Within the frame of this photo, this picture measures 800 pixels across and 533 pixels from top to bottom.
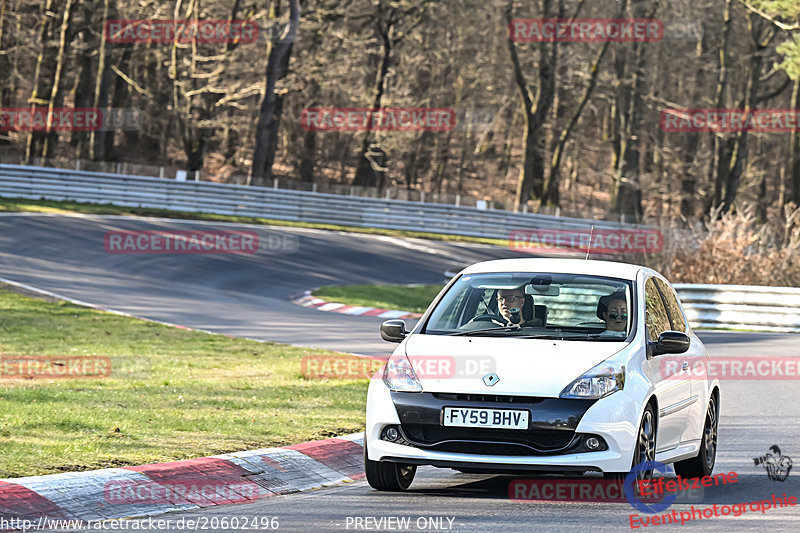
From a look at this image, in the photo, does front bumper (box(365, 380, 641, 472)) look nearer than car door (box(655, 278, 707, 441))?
Yes

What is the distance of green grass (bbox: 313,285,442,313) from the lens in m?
27.3

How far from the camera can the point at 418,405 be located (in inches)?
309

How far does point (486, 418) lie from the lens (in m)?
7.71

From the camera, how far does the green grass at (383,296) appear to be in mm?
27344

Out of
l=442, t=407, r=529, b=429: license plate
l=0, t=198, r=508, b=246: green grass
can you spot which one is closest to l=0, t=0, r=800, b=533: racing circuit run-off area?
l=442, t=407, r=529, b=429: license plate

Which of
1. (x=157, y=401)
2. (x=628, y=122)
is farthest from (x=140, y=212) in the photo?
(x=628, y=122)

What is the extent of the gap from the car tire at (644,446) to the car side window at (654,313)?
2.40ft

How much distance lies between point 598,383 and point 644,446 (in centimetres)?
58

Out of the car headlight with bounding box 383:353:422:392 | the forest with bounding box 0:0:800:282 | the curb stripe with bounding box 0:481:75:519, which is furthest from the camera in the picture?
the forest with bounding box 0:0:800:282

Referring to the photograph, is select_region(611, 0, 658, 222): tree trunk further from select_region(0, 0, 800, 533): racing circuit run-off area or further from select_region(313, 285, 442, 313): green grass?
select_region(313, 285, 442, 313): green grass

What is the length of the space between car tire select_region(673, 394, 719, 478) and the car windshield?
53.4 inches

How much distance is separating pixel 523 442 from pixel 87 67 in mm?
50526

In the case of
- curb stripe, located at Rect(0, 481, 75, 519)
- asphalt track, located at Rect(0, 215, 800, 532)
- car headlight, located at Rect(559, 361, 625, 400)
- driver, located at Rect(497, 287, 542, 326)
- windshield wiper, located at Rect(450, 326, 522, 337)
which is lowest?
asphalt track, located at Rect(0, 215, 800, 532)

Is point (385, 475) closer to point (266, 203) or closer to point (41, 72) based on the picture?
point (266, 203)
